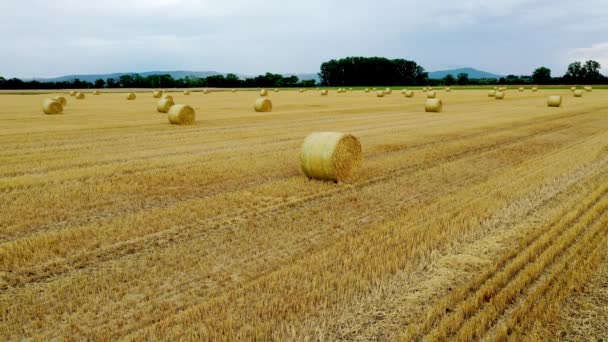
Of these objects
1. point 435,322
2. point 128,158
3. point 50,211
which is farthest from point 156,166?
point 435,322

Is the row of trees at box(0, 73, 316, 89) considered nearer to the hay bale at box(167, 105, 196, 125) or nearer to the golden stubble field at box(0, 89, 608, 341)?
the hay bale at box(167, 105, 196, 125)

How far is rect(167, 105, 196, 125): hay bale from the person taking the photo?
20062 millimetres

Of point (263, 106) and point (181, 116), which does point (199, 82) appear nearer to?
point (263, 106)

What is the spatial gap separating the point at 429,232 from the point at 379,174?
398cm

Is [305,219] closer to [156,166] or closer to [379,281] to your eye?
[379,281]

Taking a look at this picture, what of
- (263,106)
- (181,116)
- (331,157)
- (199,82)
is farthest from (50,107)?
(199,82)

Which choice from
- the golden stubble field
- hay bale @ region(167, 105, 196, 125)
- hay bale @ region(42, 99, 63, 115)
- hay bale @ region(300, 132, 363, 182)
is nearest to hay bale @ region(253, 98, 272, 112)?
hay bale @ region(167, 105, 196, 125)

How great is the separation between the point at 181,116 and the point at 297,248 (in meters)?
15.3

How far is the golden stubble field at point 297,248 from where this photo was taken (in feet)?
14.4

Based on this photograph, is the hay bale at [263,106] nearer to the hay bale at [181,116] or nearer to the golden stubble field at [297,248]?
the hay bale at [181,116]

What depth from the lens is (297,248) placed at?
6.13m

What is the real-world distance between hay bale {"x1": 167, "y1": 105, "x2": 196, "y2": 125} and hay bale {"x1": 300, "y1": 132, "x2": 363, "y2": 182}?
36.9ft

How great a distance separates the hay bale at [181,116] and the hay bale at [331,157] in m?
11.3

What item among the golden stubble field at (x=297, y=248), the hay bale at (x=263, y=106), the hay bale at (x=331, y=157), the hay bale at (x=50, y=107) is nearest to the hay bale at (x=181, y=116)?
the hay bale at (x=263, y=106)
